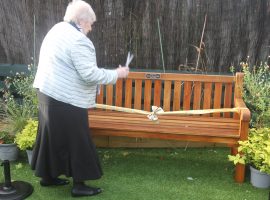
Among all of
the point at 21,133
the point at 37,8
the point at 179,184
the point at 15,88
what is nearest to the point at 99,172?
the point at 179,184

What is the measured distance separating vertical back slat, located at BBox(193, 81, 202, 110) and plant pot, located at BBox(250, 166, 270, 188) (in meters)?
1.05

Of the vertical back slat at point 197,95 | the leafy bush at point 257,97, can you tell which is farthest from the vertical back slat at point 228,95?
the vertical back slat at point 197,95

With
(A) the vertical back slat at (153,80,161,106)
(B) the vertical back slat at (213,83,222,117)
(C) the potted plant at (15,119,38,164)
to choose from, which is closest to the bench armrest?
(B) the vertical back slat at (213,83,222,117)

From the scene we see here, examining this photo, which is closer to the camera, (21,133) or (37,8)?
(21,133)

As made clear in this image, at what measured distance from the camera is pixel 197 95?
192 inches

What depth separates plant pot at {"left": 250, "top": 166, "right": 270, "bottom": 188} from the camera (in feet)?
13.5

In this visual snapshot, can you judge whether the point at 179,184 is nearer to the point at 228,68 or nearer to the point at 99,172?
the point at 99,172

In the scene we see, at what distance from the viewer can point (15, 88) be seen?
5395 millimetres

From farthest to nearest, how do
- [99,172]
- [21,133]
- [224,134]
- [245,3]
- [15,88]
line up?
[15,88] < [245,3] < [21,133] < [224,134] < [99,172]

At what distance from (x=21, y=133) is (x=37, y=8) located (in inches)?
66.5

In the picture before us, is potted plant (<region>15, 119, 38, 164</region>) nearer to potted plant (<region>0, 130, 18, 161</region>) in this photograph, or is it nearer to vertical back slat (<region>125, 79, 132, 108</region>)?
potted plant (<region>0, 130, 18, 161</region>)

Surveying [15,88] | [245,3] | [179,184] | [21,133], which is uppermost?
[245,3]

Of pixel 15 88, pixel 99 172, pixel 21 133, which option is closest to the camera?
pixel 99 172

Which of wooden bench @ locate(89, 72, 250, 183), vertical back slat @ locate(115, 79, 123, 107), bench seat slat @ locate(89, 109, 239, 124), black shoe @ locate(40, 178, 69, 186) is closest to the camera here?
black shoe @ locate(40, 178, 69, 186)
